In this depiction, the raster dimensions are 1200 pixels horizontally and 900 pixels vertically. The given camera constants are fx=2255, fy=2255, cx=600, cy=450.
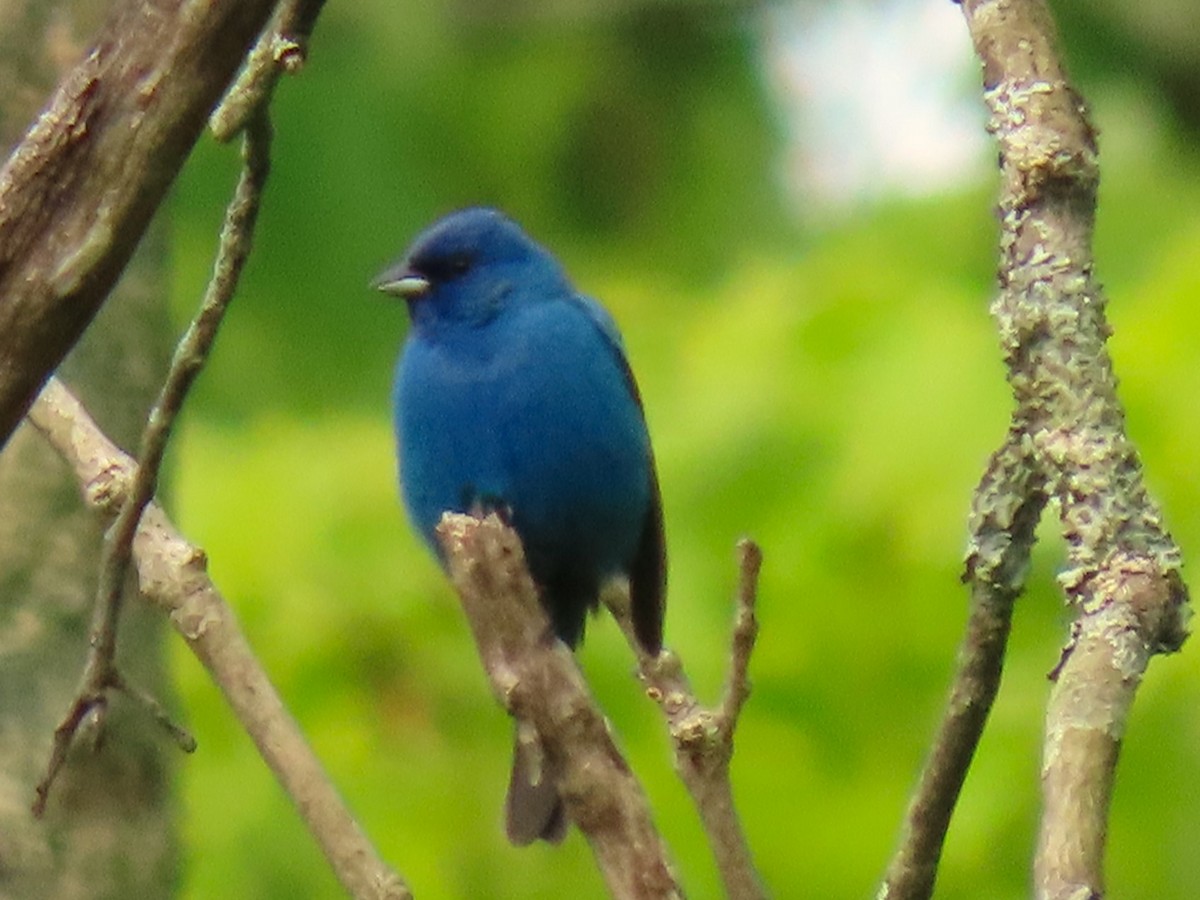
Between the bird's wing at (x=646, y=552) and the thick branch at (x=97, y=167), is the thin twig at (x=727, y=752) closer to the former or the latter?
the thick branch at (x=97, y=167)

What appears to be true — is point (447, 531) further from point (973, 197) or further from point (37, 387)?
point (973, 197)

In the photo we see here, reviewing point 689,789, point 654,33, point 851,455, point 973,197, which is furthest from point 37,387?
point 654,33

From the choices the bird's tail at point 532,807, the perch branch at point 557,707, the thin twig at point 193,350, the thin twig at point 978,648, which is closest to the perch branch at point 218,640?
the thin twig at point 193,350

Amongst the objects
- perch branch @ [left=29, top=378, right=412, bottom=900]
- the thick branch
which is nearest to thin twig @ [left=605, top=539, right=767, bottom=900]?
perch branch @ [left=29, top=378, right=412, bottom=900]

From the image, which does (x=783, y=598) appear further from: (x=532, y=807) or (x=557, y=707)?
(x=557, y=707)

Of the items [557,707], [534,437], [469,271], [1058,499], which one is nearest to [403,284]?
[469,271]

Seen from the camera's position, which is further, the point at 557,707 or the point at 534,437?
the point at 534,437
